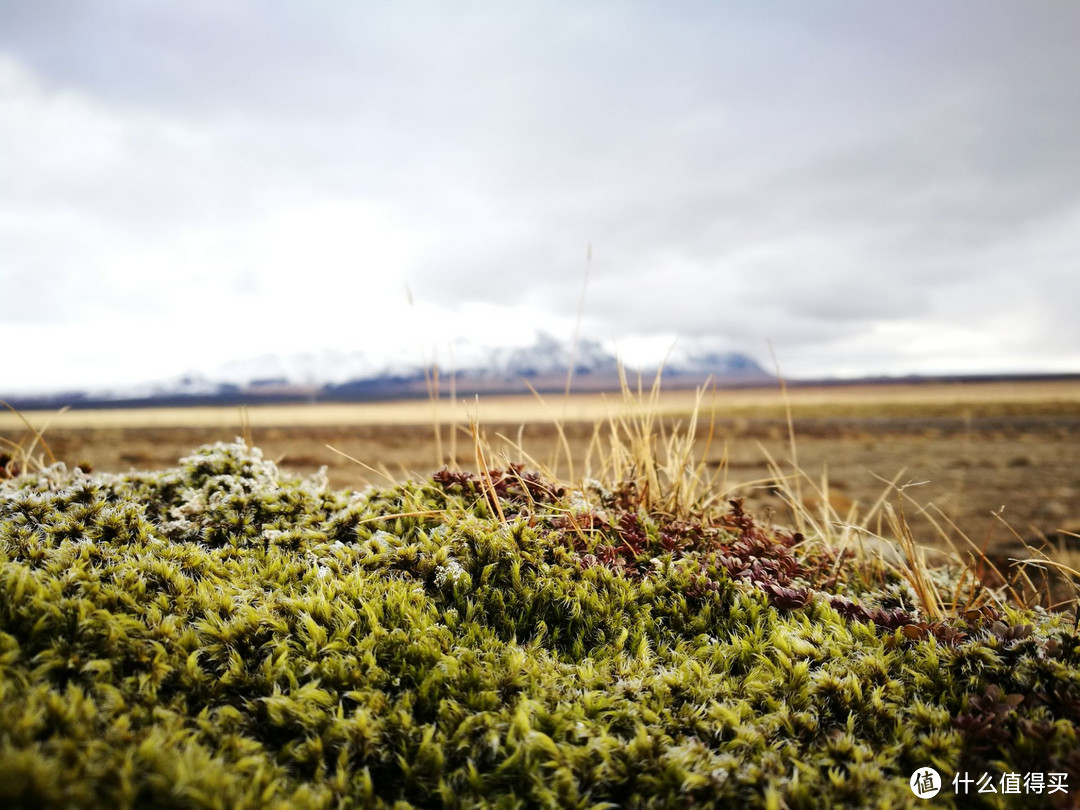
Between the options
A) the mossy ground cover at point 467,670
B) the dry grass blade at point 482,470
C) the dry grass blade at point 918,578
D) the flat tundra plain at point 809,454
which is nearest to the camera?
the mossy ground cover at point 467,670

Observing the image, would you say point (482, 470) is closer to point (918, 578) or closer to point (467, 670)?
point (467, 670)

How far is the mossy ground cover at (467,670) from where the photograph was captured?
1661mm

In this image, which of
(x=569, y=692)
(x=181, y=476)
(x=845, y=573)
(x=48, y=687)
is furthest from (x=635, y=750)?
(x=181, y=476)

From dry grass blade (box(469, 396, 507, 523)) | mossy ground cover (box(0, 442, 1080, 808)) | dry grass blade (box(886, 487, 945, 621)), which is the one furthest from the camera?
dry grass blade (box(469, 396, 507, 523))

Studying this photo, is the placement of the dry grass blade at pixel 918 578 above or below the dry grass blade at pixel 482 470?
below

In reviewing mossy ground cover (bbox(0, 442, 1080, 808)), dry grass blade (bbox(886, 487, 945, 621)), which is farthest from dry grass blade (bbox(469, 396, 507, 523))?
dry grass blade (bbox(886, 487, 945, 621))

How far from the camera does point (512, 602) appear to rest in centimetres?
254

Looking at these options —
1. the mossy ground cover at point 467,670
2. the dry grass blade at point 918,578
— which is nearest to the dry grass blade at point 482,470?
the mossy ground cover at point 467,670

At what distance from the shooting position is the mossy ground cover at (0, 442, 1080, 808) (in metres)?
1.66

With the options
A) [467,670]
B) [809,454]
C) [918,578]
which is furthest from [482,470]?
[809,454]

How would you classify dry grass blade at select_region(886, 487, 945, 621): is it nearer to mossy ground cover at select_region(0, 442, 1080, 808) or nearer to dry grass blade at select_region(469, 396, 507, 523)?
mossy ground cover at select_region(0, 442, 1080, 808)

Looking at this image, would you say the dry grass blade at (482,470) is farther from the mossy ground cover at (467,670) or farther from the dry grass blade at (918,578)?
the dry grass blade at (918,578)

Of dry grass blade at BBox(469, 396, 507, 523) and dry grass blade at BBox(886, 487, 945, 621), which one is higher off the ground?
dry grass blade at BBox(469, 396, 507, 523)

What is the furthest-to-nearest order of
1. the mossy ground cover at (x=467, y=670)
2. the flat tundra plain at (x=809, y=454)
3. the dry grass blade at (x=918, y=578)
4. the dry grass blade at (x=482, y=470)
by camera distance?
the flat tundra plain at (x=809, y=454) → the dry grass blade at (x=482, y=470) → the dry grass blade at (x=918, y=578) → the mossy ground cover at (x=467, y=670)
